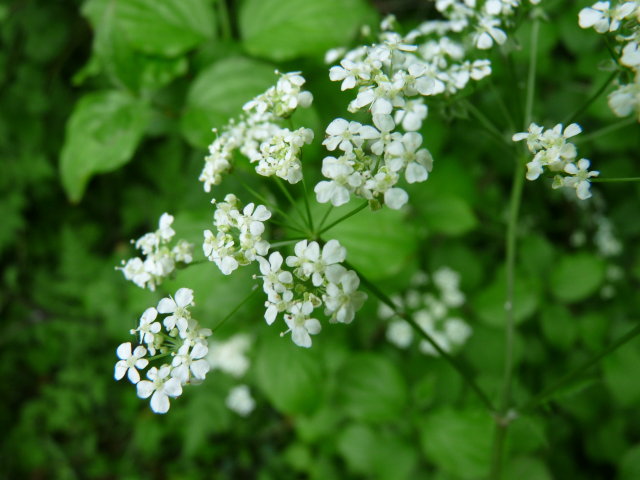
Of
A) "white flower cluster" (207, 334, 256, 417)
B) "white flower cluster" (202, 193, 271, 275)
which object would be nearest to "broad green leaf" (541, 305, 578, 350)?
"white flower cluster" (207, 334, 256, 417)

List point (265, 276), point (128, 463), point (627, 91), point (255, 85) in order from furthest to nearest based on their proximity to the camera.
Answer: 1. point (128, 463)
2. point (255, 85)
3. point (627, 91)
4. point (265, 276)

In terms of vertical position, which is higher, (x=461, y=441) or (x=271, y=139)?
(x=271, y=139)

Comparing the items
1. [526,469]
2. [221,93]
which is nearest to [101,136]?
[221,93]

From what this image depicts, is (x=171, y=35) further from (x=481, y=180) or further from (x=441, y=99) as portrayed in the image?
(x=481, y=180)

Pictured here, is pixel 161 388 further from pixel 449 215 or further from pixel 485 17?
pixel 449 215

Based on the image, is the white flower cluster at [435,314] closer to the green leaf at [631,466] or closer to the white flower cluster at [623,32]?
the green leaf at [631,466]

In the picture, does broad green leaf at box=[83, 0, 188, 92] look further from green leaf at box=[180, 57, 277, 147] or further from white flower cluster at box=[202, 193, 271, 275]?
white flower cluster at box=[202, 193, 271, 275]

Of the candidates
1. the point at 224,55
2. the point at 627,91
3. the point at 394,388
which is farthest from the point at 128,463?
the point at 627,91
